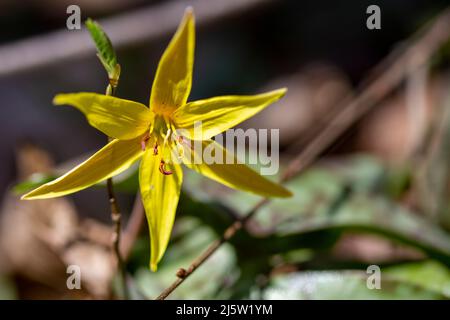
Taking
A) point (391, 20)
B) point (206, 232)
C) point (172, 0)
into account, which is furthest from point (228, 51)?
point (206, 232)

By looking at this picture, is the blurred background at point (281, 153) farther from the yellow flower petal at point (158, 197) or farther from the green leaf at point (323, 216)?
the yellow flower petal at point (158, 197)

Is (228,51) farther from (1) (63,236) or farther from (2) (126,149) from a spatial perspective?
(2) (126,149)

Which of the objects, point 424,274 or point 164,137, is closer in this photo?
point 164,137

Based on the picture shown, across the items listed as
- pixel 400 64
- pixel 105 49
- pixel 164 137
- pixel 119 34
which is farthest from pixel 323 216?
pixel 119 34

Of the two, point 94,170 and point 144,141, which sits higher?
point 144,141

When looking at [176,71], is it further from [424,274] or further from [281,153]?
[281,153]

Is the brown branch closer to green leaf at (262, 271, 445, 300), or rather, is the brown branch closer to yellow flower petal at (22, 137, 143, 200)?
green leaf at (262, 271, 445, 300)

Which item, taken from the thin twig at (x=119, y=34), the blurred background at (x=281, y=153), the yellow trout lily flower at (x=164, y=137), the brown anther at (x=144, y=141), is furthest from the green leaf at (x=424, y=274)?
the thin twig at (x=119, y=34)

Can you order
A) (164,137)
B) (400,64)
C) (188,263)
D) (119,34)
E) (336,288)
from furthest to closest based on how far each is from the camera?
(119,34)
(400,64)
(188,263)
(336,288)
(164,137)
